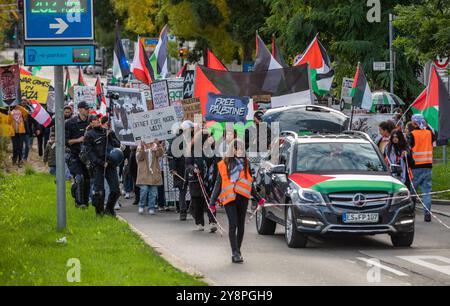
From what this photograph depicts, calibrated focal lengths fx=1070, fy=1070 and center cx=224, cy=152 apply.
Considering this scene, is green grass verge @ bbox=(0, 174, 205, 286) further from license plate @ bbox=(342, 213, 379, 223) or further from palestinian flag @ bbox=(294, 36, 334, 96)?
palestinian flag @ bbox=(294, 36, 334, 96)

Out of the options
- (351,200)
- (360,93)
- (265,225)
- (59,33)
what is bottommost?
(265,225)

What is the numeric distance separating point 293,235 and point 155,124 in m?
6.45

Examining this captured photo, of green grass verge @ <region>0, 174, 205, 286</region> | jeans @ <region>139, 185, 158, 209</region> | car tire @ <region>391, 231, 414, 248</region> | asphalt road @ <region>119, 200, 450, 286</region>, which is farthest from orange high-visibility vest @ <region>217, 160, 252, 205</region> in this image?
jeans @ <region>139, 185, 158, 209</region>

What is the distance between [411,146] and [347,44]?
16859 mm

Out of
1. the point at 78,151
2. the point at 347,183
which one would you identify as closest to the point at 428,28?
the point at 78,151

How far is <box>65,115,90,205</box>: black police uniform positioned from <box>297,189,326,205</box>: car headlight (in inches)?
226

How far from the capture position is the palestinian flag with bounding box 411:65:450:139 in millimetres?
19766

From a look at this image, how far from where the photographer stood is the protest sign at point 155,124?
821 inches

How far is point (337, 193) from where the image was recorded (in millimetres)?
14805

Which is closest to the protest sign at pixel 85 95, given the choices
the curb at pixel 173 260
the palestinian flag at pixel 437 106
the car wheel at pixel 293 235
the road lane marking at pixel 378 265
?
the palestinian flag at pixel 437 106

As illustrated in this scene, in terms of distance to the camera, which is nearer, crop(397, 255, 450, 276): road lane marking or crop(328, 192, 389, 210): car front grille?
crop(397, 255, 450, 276): road lane marking

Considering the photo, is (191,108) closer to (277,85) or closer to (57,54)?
(277,85)
